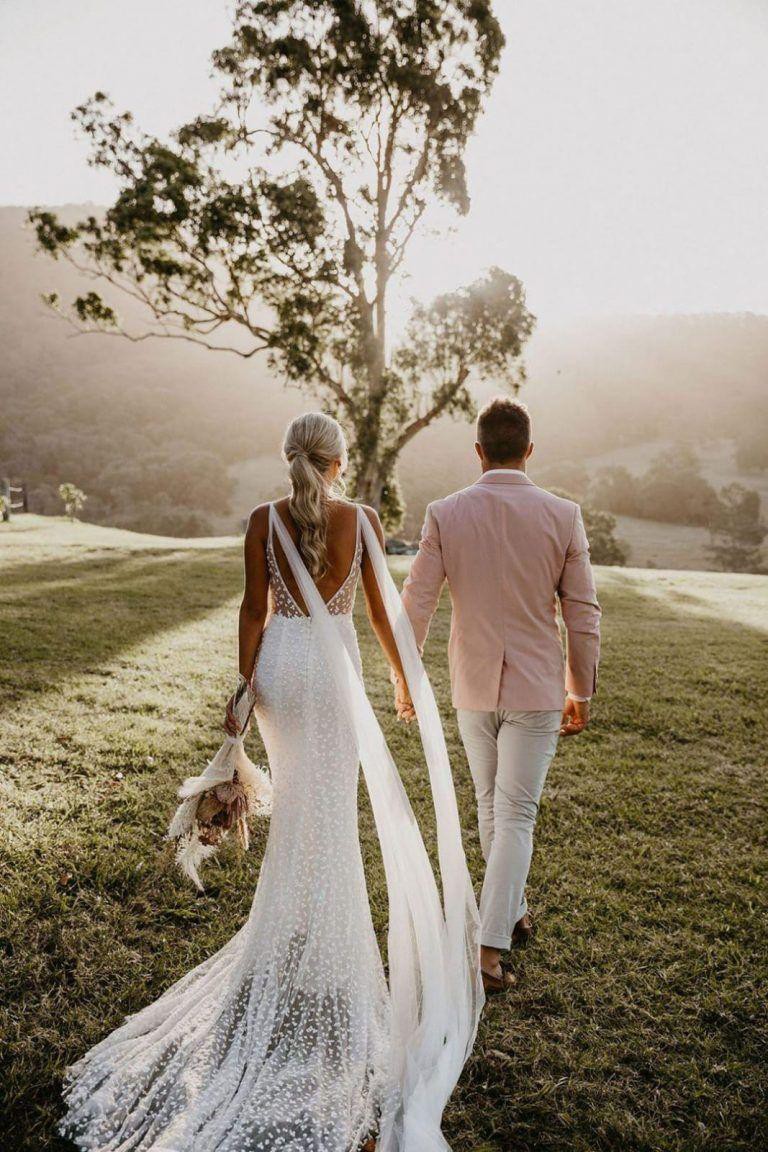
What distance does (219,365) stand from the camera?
88875 millimetres

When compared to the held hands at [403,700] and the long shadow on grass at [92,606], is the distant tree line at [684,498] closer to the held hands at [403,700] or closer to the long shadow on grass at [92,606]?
the long shadow on grass at [92,606]

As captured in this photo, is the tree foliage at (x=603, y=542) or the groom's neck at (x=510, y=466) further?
the tree foliage at (x=603, y=542)

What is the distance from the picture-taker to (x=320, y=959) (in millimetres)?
2818

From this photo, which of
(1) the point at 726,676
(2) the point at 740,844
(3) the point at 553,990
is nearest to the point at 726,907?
(2) the point at 740,844

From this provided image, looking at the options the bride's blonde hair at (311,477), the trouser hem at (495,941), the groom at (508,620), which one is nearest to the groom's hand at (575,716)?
the groom at (508,620)

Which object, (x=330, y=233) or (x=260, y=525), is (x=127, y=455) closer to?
(x=330, y=233)

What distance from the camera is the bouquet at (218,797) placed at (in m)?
2.82

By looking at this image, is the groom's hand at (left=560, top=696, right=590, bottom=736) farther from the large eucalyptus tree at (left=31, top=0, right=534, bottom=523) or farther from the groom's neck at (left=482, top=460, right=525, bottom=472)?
the large eucalyptus tree at (left=31, top=0, right=534, bottom=523)

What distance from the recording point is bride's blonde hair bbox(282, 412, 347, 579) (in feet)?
8.82

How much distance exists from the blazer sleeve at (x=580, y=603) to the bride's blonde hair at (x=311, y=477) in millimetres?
1114

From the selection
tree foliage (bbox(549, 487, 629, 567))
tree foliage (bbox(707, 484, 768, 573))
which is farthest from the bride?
tree foliage (bbox(707, 484, 768, 573))

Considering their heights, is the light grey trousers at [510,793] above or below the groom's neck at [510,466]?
below

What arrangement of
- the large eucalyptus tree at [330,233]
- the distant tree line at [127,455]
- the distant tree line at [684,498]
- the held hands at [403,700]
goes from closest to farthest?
the held hands at [403,700], the large eucalyptus tree at [330,233], the distant tree line at [684,498], the distant tree line at [127,455]

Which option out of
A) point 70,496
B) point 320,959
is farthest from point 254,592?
point 70,496
